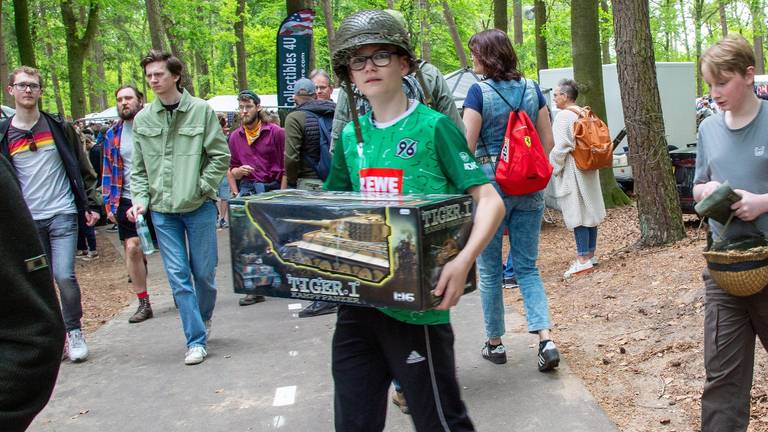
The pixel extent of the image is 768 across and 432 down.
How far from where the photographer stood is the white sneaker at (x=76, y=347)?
19.8ft

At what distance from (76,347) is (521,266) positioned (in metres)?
3.63

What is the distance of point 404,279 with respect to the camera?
7.34 ft

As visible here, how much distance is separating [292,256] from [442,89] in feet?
8.01

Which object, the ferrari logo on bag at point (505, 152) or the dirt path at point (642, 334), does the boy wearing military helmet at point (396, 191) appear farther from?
the ferrari logo on bag at point (505, 152)

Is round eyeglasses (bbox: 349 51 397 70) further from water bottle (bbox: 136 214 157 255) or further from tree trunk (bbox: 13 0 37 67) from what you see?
tree trunk (bbox: 13 0 37 67)

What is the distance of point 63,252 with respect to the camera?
5.97 metres

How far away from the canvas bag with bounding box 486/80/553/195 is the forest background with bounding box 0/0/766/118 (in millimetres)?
8412

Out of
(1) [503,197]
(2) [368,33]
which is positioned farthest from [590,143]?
(2) [368,33]

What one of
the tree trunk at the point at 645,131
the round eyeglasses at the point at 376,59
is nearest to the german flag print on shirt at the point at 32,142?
the round eyeglasses at the point at 376,59

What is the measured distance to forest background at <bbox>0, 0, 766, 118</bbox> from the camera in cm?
2036

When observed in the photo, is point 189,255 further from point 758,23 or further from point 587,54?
point 758,23

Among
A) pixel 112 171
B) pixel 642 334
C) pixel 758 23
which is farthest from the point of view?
pixel 758 23

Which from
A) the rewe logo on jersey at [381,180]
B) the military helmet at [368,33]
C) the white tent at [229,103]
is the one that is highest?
the white tent at [229,103]

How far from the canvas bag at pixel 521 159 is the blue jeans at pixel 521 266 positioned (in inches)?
3.1
